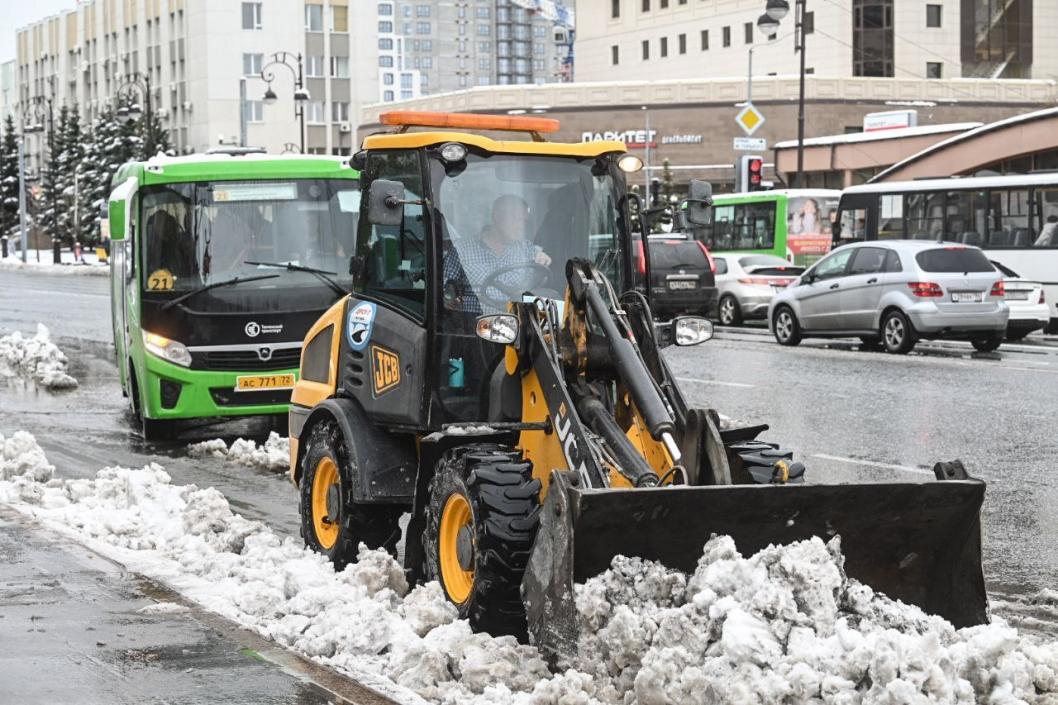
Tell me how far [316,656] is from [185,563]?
6.22 ft

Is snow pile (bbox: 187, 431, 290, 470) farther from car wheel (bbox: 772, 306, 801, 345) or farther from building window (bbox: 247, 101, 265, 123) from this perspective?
building window (bbox: 247, 101, 265, 123)

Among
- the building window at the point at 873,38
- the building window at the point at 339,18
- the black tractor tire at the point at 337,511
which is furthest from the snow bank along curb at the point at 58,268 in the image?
the black tractor tire at the point at 337,511

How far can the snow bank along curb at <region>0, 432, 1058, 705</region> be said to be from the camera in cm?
493

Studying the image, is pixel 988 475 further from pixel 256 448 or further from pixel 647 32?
pixel 647 32

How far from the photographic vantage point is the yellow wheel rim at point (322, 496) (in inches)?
313

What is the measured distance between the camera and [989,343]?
76.2 ft

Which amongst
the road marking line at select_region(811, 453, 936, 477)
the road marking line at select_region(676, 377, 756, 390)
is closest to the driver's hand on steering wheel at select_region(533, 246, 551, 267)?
the road marking line at select_region(811, 453, 936, 477)

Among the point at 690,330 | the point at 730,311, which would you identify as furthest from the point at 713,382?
the point at 730,311

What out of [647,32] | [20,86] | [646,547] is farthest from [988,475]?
[20,86]

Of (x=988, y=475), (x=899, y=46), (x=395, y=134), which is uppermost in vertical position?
(x=899, y=46)

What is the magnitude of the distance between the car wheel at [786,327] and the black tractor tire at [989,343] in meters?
2.61

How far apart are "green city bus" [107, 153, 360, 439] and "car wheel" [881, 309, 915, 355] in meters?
11.1

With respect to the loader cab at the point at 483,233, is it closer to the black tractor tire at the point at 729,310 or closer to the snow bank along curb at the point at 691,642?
the snow bank along curb at the point at 691,642

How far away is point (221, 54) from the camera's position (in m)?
109
